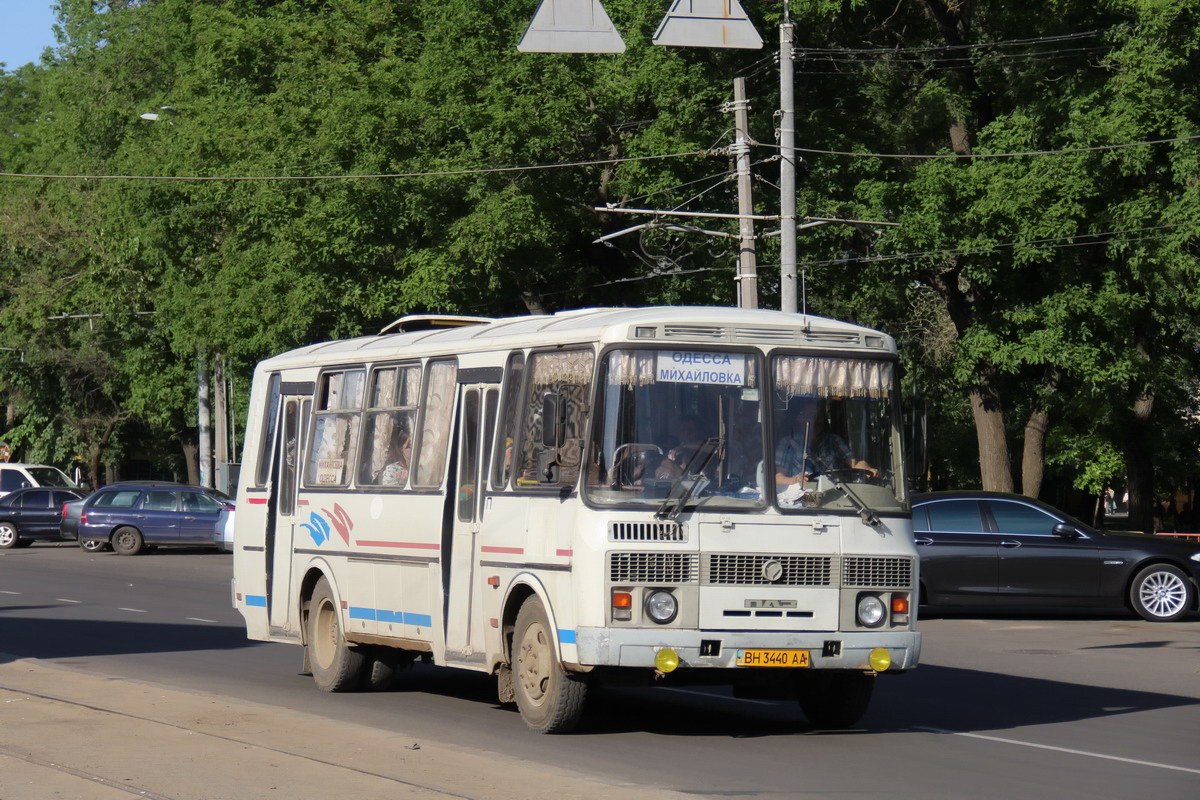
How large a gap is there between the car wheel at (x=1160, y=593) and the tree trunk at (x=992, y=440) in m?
14.2

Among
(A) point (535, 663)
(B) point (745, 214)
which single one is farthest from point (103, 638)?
(B) point (745, 214)

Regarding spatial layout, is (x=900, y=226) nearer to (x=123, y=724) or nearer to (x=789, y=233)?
(x=789, y=233)

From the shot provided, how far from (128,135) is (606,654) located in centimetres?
4830

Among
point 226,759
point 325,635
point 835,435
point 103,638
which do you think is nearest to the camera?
point 226,759

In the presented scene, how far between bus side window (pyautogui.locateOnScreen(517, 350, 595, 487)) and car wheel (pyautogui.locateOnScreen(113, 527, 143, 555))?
29.7 metres

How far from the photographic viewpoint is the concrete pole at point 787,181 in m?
27.4

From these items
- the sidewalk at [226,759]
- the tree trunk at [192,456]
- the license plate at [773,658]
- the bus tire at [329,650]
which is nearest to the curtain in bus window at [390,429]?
the bus tire at [329,650]

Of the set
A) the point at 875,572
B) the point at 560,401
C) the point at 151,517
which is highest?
the point at 560,401

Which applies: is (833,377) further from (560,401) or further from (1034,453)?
(1034,453)

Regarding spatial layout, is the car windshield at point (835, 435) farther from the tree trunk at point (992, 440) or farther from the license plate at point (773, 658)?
the tree trunk at point (992, 440)

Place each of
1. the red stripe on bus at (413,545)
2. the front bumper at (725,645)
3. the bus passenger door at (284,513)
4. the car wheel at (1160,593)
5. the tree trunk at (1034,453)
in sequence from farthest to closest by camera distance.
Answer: the tree trunk at (1034,453)
the car wheel at (1160,593)
the bus passenger door at (284,513)
the red stripe on bus at (413,545)
the front bumper at (725,645)

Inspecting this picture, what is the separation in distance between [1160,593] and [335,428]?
11.4 m

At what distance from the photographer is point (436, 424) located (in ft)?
42.8

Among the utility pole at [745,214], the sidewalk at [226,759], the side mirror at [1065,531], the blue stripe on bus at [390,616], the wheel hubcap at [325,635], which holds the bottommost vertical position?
the sidewalk at [226,759]
